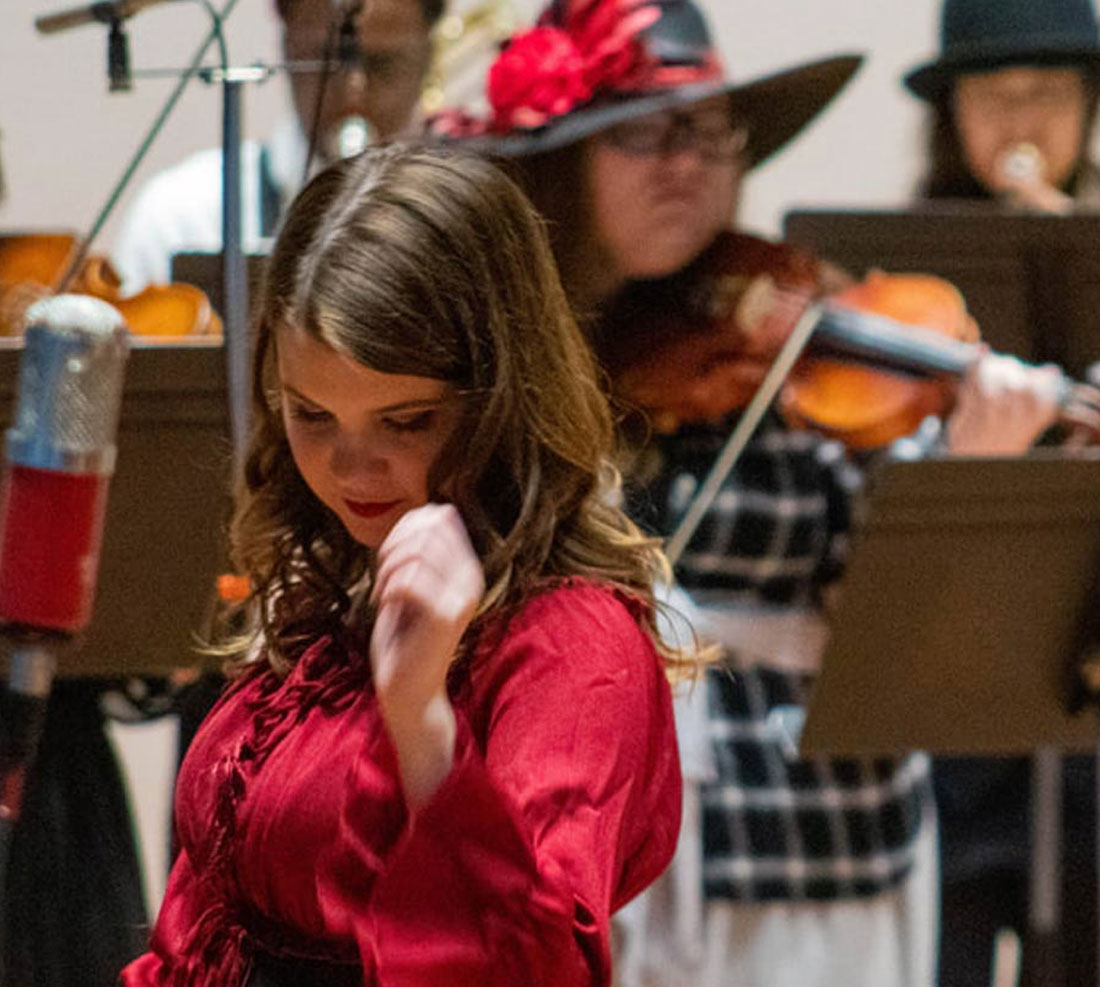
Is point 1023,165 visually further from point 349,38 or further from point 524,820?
point 524,820

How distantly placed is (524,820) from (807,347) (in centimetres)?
147

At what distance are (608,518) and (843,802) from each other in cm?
108

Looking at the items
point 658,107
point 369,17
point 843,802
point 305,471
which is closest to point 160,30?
point 369,17

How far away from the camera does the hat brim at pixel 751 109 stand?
2.42m

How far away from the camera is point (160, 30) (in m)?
3.62

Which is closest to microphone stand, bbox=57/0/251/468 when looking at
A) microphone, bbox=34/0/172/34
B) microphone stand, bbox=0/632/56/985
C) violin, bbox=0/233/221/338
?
microphone, bbox=34/0/172/34

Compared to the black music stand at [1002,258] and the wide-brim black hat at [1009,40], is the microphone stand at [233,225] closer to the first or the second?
the black music stand at [1002,258]

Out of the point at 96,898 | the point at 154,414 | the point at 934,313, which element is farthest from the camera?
the point at 934,313

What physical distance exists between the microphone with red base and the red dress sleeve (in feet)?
0.67

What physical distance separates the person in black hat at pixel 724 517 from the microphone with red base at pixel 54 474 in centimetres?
110

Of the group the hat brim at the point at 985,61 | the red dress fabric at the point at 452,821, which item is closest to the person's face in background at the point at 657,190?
the hat brim at the point at 985,61

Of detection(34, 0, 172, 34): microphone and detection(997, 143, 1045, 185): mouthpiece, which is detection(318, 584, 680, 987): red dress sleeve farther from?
detection(997, 143, 1045, 185): mouthpiece

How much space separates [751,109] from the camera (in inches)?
102

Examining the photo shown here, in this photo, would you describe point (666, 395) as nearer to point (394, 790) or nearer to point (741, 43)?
point (394, 790)
